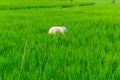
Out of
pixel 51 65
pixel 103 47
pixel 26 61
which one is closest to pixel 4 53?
pixel 26 61

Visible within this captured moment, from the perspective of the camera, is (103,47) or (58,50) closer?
(58,50)

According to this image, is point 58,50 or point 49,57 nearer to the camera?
point 49,57

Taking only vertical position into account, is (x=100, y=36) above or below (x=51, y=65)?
below

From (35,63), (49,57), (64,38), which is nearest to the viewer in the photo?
(35,63)

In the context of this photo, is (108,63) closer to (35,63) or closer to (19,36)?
(35,63)

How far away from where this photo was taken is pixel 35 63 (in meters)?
2.03

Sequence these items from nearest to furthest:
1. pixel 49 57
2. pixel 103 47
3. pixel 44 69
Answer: pixel 44 69 < pixel 49 57 < pixel 103 47

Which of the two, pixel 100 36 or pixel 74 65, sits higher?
pixel 74 65

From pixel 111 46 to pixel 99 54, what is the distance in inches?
18.0

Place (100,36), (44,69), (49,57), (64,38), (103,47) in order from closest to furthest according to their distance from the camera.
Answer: (44,69) < (49,57) < (103,47) < (64,38) < (100,36)

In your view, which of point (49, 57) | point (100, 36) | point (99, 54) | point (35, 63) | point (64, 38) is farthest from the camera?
point (100, 36)

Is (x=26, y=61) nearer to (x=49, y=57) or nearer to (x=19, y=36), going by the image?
(x=49, y=57)

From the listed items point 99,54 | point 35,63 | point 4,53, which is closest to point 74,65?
point 35,63

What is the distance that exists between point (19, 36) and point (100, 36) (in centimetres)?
97
